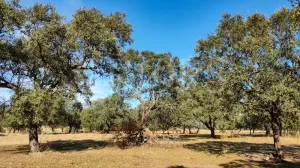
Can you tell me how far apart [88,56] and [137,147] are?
15025mm

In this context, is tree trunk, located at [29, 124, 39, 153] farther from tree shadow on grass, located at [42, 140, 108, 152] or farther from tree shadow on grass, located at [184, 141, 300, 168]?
tree shadow on grass, located at [184, 141, 300, 168]

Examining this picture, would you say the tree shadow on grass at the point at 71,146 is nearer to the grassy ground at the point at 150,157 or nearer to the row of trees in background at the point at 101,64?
the grassy ground at the point at 150,157

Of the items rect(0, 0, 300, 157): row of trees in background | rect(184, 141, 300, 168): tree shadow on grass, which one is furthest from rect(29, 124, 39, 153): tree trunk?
rect(184, 141, 300, 168): tree shadow on grass

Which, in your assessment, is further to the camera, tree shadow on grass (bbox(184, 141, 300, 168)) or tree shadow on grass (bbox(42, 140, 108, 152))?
tree shadow on grass (bbox(42, 140, 108, 152))

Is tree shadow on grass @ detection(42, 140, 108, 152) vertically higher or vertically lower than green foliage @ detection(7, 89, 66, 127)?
lower

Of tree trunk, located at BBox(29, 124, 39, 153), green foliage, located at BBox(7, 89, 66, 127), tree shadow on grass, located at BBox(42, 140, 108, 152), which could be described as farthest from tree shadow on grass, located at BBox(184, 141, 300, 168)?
tree trunk, located at BBox(29, 124, 39, 153)

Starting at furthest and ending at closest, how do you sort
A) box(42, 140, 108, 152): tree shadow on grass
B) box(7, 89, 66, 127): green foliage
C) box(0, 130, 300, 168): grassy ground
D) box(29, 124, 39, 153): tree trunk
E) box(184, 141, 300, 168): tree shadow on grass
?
box(42, 140, 108, 152): tree shadow on grass, box(29, 124, 39, 153): tree trunk, box(7, 89, 66, 127): green foliage, box(184, 141, 300, 168): tree shadow on grass, box(0, 130, 300, 168): grassy ground

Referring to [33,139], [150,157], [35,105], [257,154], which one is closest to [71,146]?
[33,139]

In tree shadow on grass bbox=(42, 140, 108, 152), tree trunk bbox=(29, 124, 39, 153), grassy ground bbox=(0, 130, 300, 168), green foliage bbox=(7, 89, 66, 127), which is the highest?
green foliage bbox=(7, 89, 66, 127)

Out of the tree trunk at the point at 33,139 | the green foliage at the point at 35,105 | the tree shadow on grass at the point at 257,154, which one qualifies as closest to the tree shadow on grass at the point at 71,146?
the tree trunk at the point at 33,139

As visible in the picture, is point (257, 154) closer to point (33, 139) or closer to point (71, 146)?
point (33, 139)

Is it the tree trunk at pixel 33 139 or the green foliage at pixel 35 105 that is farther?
the tree trunk at pixel 33 139

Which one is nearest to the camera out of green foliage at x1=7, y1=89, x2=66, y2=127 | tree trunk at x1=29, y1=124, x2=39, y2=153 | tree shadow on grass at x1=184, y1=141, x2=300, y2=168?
tree shadow on grass at x1=184, y1=141, x2=300, y2=168

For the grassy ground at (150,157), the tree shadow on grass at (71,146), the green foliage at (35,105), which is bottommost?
the tree shadow on grass at (71,146)
